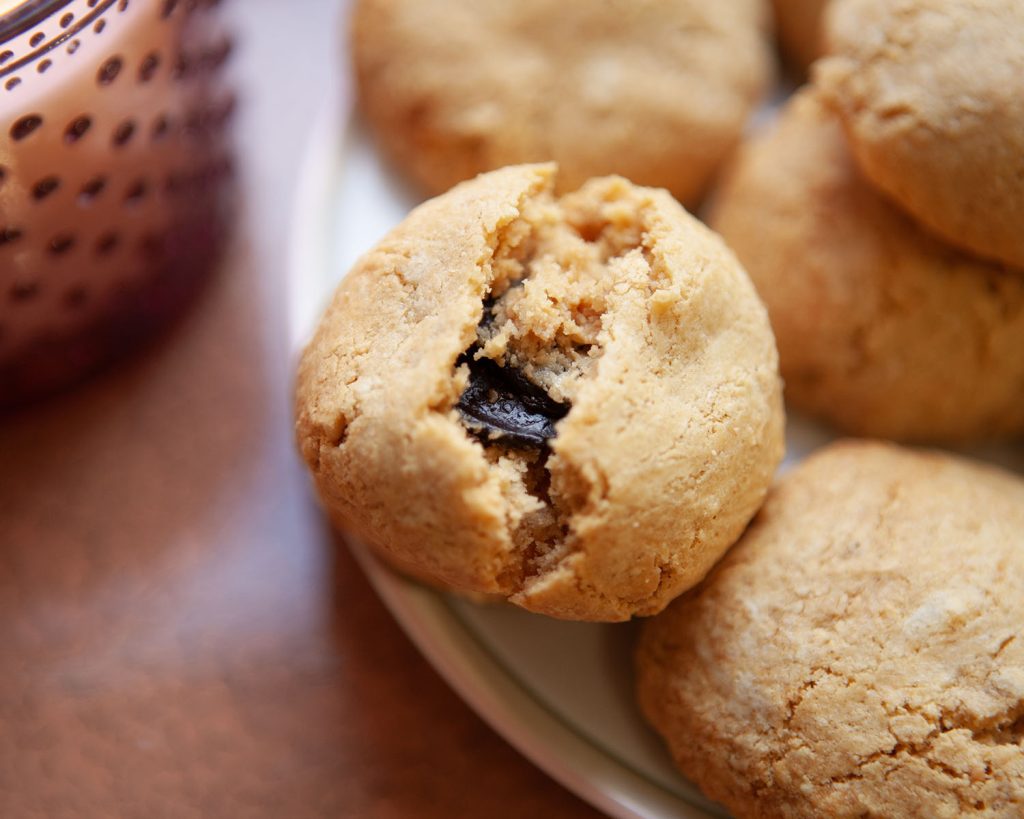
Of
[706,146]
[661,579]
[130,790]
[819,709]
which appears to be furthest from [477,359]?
[130,790]

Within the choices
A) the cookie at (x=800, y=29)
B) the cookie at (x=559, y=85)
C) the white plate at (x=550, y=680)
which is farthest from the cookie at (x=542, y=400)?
the cookie at (x=800, y=29)

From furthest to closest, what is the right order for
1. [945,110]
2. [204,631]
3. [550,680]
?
[204,631]
[550,680]
[945,110]

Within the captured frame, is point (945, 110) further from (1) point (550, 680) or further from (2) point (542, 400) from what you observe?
(1) point (550, 680)

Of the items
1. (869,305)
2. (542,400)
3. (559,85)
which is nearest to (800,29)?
(559,85)

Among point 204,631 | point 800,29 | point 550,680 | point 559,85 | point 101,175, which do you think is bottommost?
point 550,680

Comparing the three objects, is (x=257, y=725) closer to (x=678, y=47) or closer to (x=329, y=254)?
(x=329, y=254)

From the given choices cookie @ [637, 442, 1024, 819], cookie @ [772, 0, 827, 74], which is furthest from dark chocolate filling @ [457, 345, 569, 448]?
cookie @ [772, 0, 827, 74]

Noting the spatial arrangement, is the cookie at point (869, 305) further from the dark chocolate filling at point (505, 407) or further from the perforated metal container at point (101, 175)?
the perforated metal container at point (101, 175)
